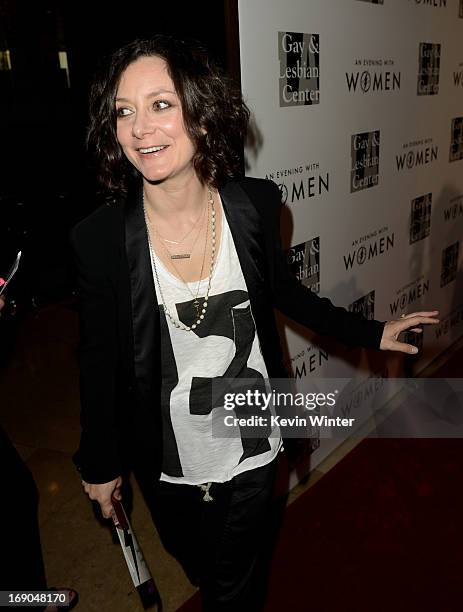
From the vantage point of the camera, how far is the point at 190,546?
6.36ft

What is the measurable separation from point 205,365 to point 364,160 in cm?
201

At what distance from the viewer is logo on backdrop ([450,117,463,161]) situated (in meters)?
4.25

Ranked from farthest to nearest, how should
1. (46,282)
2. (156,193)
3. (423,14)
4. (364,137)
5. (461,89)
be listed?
(46,282), (461,89), (423,14), (364,137), (156,193)

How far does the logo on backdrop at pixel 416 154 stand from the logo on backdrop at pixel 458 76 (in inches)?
21.4

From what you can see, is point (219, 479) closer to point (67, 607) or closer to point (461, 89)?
point (67, 607)

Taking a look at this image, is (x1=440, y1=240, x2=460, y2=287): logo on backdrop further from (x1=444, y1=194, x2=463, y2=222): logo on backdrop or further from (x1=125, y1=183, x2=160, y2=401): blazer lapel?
(x1=125, y1=183, x2=160, y2=401): blazer lapel

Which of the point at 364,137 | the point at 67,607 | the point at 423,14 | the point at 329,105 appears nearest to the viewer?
the point at 67,607

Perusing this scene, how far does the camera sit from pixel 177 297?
5.23 ft

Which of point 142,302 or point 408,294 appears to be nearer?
point 142,302

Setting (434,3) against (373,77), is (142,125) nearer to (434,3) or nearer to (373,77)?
(373,77)

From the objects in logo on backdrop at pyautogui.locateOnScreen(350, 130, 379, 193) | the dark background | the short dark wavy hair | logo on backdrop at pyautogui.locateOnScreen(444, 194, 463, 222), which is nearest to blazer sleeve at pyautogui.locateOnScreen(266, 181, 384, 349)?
the short dark wavy hair

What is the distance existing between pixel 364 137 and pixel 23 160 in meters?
6.32

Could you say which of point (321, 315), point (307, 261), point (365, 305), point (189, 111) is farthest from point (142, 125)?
point (365, 305)

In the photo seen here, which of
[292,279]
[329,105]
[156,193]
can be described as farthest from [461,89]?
[156,193]
